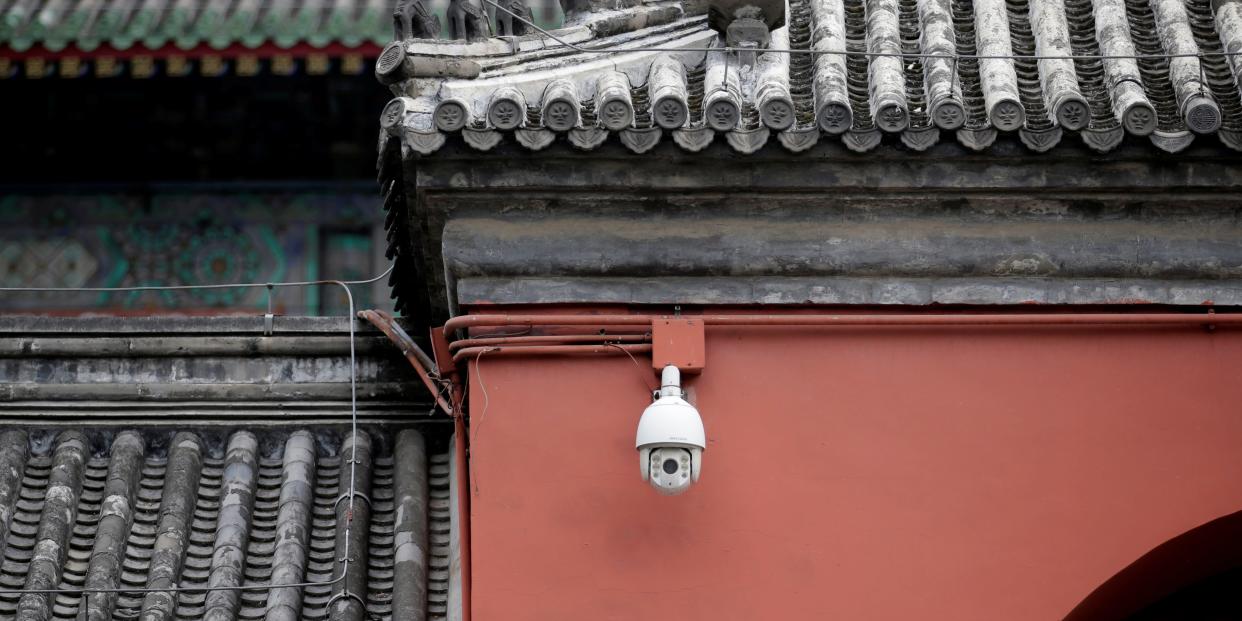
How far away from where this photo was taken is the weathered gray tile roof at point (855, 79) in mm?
6184

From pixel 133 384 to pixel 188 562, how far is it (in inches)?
33.6

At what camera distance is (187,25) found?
1034cm

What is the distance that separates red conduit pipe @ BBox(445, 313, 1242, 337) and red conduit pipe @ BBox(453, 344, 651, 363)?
0.27ft

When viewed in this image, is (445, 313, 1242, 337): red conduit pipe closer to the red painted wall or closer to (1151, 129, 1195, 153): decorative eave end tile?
the red painted wall

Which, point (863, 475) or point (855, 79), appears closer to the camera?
point (863, 475)

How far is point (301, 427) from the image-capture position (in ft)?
24.0

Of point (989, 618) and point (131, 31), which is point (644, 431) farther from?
point (131, 31)

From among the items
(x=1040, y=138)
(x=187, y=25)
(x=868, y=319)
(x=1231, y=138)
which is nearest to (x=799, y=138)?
(x=868, y=319)

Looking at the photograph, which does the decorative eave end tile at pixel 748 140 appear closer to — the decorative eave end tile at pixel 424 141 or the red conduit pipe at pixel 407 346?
the decorative eave end tile at pixel 424 141

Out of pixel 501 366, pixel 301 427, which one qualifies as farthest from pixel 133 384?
pixel 501 366

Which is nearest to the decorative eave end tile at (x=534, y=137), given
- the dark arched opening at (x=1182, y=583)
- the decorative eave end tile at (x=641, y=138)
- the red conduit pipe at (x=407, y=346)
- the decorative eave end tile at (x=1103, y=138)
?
the decorative eave end tile at (x=641, y=138)

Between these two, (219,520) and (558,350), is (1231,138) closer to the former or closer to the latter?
(558,350)

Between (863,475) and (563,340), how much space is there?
42.9 inches

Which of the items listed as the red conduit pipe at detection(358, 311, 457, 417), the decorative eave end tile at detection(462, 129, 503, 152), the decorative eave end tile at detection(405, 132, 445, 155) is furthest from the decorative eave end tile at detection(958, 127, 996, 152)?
the red conduit pipe at detection(358, 311, 457, 417)
